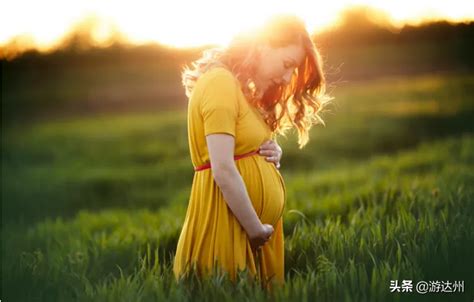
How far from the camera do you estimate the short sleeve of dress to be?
2.63m

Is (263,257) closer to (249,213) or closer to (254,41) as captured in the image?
(249,213)

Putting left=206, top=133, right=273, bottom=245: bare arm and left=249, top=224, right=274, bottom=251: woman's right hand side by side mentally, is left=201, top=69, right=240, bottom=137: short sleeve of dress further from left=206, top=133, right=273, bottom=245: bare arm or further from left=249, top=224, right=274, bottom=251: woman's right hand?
left=249, top=224, right=274, bottom=251: woman's right hand

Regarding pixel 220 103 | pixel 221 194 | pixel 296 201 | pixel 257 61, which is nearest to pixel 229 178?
pixel 221 194

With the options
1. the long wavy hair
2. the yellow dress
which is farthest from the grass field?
the long wavy hair

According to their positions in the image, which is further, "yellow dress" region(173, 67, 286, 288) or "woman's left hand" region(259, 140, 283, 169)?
"woman's left hand" region(259, 140, 283, 169)

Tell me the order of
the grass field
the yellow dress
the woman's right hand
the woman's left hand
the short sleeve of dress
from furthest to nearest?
the grass field, the woman's left hand, the woman's right hand, the yellow dress, the short sleeve of dress

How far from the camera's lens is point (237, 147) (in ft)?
9.36

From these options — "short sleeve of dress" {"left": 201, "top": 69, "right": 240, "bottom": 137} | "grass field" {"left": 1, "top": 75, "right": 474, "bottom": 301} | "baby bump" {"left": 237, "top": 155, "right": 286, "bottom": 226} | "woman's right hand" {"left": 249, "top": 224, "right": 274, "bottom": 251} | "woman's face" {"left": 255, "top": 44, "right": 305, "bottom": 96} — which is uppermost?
"woman's face" {"left": 255, "top": 44, "right": 305, "bottom": 96}

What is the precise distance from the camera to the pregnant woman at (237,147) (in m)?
2.67

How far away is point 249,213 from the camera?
2760mm

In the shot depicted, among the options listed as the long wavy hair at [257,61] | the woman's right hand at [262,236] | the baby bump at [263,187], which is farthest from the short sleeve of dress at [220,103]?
the woman's right hand at [262,236]

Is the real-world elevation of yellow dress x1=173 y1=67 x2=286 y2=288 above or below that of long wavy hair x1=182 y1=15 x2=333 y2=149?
below

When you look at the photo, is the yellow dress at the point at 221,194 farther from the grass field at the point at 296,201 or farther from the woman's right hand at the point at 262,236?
the grass field at the point at 296,201

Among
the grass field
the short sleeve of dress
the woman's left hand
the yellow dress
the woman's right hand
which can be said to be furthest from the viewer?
the grass field
